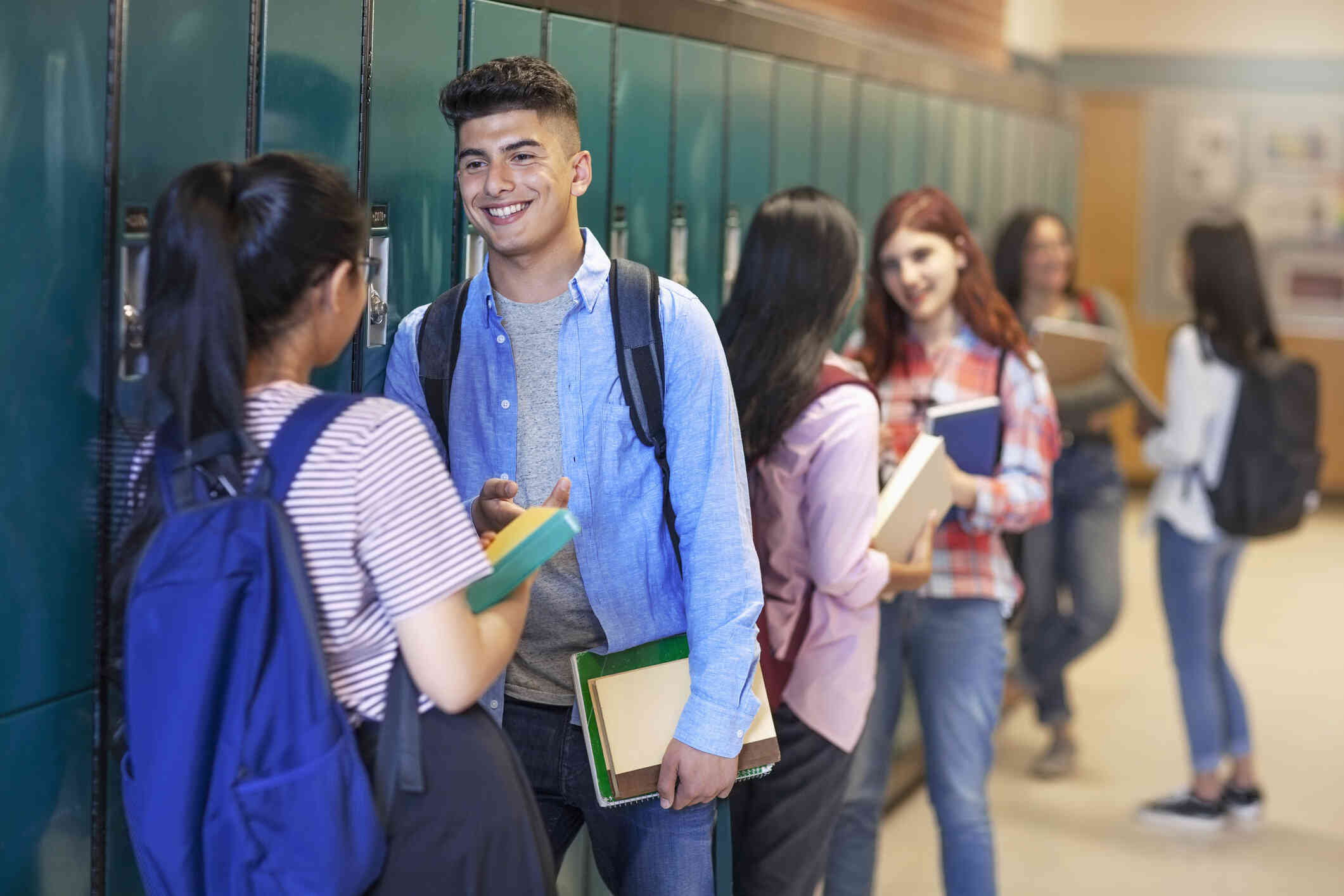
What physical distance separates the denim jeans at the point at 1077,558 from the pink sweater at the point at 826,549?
8.16 feet

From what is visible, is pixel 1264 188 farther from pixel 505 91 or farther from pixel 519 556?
pixel 519 556

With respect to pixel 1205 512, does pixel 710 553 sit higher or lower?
higher

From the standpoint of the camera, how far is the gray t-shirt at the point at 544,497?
2135 mm

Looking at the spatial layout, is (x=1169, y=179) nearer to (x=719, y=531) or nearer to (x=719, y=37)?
(x=719, y=37)

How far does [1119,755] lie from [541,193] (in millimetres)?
4019

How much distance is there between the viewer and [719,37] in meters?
3.42

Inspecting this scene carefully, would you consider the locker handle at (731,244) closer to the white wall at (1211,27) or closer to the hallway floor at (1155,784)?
the hallway floor at (1155,784)

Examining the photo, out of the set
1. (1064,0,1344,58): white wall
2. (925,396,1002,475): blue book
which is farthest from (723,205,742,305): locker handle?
(1064,0,1344,58): white wall

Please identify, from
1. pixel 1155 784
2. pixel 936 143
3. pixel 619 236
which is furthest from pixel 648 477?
pixel 1155 784

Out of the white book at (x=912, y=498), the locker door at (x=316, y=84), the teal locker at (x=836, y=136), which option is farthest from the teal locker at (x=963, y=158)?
the locker door at (x=316, y=84)

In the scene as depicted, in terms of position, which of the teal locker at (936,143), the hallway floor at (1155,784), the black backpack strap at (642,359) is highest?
the teal locker at (936,143)

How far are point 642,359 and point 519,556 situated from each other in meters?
0.46

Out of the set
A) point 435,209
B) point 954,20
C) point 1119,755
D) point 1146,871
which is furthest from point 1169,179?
point 435,209

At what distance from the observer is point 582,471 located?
2111mm
